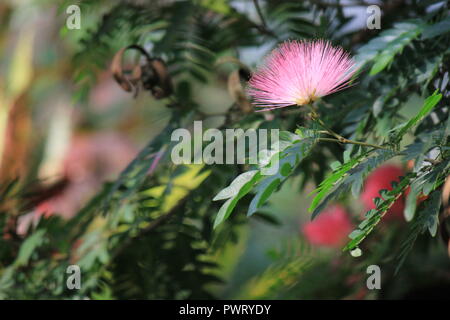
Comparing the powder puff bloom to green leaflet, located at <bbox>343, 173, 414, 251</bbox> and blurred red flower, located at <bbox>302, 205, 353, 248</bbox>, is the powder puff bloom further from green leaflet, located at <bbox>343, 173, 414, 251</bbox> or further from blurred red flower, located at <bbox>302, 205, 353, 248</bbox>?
blurred red flower, located at <bbox>302, 205, 353, 248</bbox>

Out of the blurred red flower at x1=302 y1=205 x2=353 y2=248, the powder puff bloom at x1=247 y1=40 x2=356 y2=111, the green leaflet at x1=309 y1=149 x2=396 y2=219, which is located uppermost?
the blurred red flower at x1=302 y1=205 x2=353 y2=248

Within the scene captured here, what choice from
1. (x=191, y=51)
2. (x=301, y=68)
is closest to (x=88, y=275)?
(x=191, y=51)

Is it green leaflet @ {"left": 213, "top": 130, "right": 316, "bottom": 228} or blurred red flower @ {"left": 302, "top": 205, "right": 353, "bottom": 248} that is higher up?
blurred red flower @ {"left": 302, "top": 205, "right": 353, "bottom": 248}

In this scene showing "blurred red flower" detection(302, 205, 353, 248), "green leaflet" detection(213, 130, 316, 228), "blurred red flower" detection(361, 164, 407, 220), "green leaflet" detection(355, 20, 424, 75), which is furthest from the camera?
"blurred red flower" detection(302, 205, 353, 248)

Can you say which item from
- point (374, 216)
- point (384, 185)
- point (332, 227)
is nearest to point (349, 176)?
point (374, 216)

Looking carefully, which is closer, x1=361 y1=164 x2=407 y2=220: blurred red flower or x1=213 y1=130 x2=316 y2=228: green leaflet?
x1=213 y1=130 x2=316 y2=228: green leaflet

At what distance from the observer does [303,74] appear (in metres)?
0.55

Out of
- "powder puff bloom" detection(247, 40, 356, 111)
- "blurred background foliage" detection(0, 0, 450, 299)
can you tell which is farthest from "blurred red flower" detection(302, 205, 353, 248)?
"powder puff bloom" detection(247, 40, 356, 111)

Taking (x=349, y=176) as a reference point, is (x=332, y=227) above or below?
above

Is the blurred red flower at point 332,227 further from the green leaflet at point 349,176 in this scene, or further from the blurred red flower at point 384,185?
the green leaflet at point 349,176

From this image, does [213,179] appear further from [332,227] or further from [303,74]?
[332,227]

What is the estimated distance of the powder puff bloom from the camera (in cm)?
55

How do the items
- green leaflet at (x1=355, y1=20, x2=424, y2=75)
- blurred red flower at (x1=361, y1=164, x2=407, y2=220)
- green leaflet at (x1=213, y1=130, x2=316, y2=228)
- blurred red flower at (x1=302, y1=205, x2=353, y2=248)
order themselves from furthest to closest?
blurred red flower at (x1=302, y1=205, x2=353, y2=248) → blurred red flower at (x1=361, y1=164, x2=407, y2=220) → green leaflet at (x1=355, y1=20, x2=424, y2=75) → green leaflet at (x1=213, y1=130, x2=316, y2=228)

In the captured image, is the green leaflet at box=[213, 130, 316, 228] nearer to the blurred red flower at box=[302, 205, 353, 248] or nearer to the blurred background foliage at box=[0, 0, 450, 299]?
the blurred background foliage at box=[0, 0, 450, 299]
